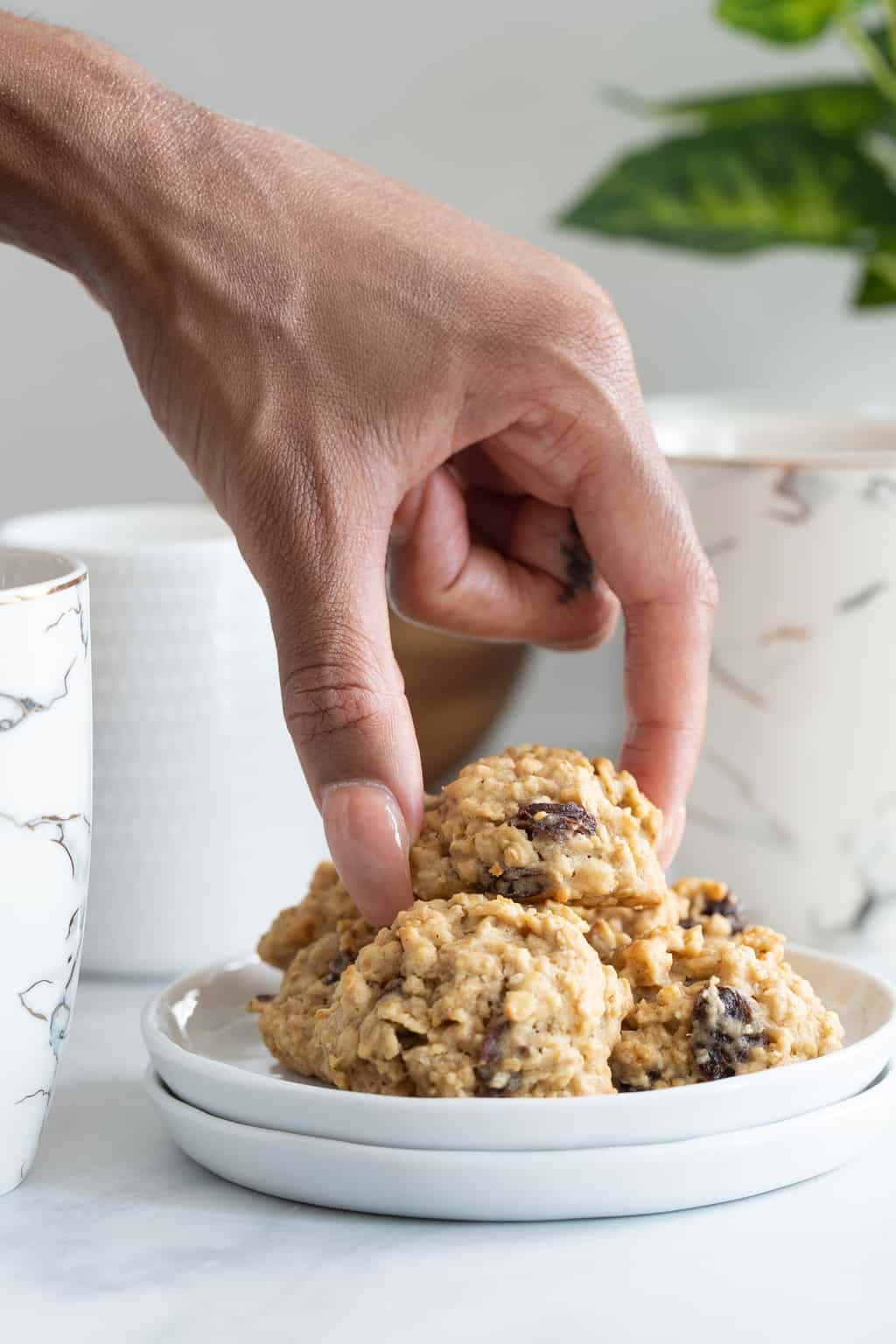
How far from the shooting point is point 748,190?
1.23 metres

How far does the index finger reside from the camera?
701 mm

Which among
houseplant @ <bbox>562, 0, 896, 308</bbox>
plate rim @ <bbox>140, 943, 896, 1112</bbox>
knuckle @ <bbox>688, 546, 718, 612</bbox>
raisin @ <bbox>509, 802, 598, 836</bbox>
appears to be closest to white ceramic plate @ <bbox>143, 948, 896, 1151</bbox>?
plate rim @ <bbox>140, 943, 896, 1112</bbox>

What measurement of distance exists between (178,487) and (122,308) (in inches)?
33.0

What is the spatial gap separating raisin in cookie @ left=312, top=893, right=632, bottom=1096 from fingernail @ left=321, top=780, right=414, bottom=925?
0.03 m

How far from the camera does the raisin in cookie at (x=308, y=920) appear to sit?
672mm

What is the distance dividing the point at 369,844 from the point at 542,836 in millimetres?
63

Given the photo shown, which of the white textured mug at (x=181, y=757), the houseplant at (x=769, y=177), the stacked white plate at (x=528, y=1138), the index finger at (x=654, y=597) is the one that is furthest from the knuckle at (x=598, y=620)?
the houseplant at (x=769, y=177)

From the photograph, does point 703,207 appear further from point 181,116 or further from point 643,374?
point 181,116

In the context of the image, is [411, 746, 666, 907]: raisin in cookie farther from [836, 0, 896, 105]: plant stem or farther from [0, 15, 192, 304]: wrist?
[836, 0, 896, 105]: plant stem

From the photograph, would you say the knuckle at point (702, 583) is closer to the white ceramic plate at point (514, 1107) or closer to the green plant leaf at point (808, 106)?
the white ceramic plate at point (514, 1107)

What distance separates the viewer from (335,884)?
683 mm

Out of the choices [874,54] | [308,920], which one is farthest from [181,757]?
[874,54]

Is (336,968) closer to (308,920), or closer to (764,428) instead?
(308,920)

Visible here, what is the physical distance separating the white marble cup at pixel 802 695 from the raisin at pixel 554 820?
1.05 feet
